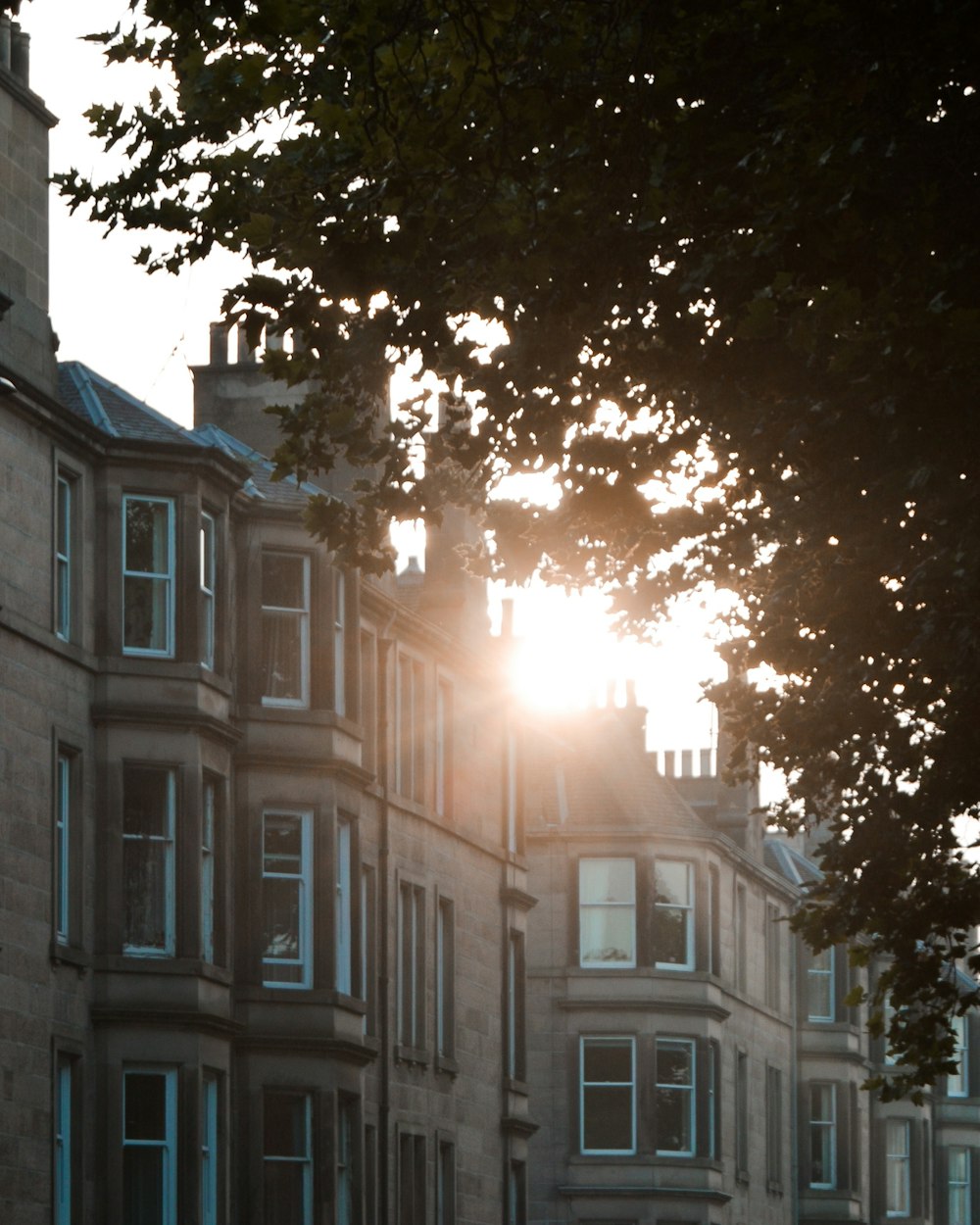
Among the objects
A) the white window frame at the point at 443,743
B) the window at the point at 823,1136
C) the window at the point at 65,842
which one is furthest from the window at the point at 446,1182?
the window at the point at 823,1136

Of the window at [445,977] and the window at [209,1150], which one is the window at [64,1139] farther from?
the window at [445,977]

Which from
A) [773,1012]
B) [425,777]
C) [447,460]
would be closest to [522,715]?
[425,777]

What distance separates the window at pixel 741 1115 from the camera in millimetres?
57812

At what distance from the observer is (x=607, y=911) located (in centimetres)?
5444

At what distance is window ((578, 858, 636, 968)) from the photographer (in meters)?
54.1

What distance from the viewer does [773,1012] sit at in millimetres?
62531

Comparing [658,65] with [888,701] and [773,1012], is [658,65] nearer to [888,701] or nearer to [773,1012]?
[888,701]

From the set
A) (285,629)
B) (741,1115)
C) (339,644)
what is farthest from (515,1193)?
(741,1115)

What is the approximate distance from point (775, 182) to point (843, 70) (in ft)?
3.00

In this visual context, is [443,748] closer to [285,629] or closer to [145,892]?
[285,629]

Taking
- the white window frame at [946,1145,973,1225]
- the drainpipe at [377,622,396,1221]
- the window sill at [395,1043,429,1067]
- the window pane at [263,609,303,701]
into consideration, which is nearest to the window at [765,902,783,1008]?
the white window frame at [946,1145,973,1225]

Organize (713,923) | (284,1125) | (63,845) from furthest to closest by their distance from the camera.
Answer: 1. (713,923)
2. (284,1125)
3. (63,845)

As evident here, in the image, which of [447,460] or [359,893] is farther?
[359,893]

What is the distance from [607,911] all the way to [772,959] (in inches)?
408
